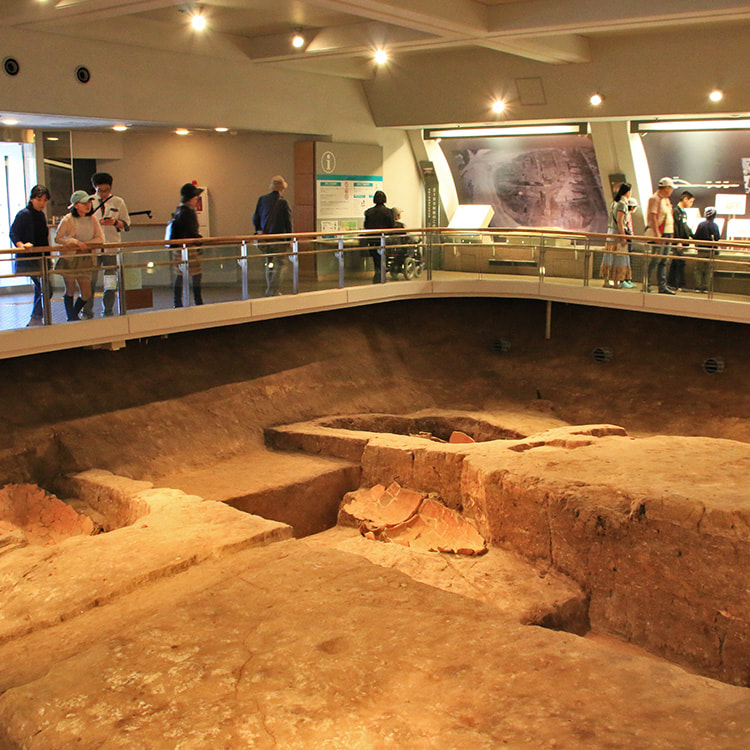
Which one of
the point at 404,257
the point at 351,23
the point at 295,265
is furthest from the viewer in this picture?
the point at 404,257

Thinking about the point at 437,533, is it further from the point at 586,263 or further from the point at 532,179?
the point at 532,179

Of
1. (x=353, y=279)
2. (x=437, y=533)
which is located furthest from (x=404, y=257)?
(x=437, y=533)

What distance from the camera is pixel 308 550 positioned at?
7.37 metres

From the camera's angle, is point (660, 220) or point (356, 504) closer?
point (356, 504)

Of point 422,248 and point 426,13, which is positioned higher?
point 426,13

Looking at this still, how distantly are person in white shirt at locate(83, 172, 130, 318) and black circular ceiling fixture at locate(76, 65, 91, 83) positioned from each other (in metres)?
2.44

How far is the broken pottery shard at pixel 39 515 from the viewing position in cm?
920

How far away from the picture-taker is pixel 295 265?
12203mm

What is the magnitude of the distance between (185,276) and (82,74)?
142 inches

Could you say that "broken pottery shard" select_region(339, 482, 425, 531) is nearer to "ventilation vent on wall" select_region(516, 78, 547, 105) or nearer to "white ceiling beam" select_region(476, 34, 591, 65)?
"white ceiling beam" select_region(476, 34, 591, 65)

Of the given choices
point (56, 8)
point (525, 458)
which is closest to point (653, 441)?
point (525, 458)

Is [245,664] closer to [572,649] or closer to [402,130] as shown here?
[572,649]

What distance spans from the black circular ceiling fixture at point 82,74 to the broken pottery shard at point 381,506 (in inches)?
261

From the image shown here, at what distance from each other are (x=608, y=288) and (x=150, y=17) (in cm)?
749
